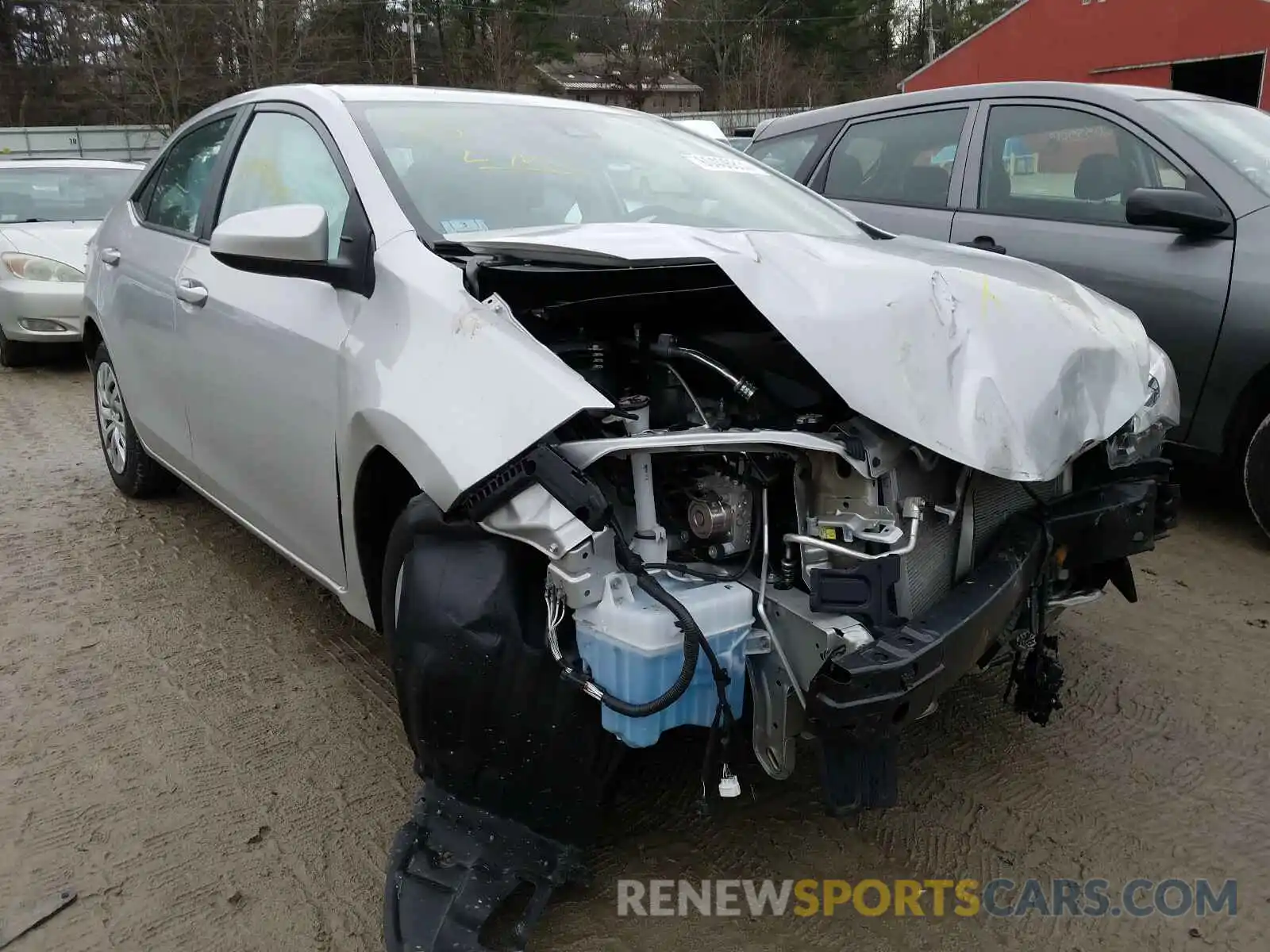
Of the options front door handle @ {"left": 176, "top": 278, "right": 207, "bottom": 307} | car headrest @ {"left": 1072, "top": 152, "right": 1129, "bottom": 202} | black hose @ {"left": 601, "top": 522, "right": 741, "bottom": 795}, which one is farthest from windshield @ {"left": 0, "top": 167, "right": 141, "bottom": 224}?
black hose @ {"left": 601, "top": 522, "right": 741, "bottom": 795}

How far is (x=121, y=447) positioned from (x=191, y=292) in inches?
65.1

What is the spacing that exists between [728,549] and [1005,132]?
339 cm

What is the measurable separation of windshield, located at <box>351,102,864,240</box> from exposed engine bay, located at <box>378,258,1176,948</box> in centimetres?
49

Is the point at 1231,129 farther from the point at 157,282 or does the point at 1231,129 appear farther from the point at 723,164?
the point at 157,282

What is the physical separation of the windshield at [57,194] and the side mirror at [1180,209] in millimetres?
7423

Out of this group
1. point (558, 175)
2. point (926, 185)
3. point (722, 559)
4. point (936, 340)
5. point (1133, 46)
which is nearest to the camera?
point (936, 340)

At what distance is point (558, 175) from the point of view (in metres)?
2.84

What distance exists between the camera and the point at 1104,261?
4020mm

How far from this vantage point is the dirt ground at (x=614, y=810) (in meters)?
2.08

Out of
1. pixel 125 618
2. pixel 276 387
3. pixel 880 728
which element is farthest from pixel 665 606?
pixel 125 618

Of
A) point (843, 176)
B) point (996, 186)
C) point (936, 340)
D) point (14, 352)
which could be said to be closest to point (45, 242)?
point (14, 352)

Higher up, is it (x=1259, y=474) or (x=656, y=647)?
(x=656, y=647)

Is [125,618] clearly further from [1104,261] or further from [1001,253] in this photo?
[1104,261]

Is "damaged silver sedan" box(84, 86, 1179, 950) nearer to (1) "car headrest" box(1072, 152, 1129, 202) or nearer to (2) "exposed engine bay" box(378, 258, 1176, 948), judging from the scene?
(2) "exposed engine bay" box(378, 258, 1176, 948)
